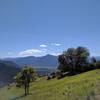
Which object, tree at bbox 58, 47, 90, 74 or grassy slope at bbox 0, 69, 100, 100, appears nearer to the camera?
grassy slope at bbox 0, 69, 100, 100

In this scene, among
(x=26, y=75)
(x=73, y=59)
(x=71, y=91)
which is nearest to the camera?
(x=71, y=91)

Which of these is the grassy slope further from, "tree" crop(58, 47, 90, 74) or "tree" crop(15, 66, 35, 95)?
"tree" crop(58, 47, 90, 74)

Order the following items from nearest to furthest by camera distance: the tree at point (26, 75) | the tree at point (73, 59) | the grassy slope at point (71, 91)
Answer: the grassy slope at point (71, 91) < the tree at point (26, 75) < the tree at point (73, 59)

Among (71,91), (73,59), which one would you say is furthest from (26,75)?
(73,59)

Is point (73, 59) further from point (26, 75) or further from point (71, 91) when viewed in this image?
point (71, 91)

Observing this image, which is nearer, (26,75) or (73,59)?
(26,75)

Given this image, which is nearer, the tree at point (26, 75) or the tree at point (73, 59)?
the tree at point (26, 75)

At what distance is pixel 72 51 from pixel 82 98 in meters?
101

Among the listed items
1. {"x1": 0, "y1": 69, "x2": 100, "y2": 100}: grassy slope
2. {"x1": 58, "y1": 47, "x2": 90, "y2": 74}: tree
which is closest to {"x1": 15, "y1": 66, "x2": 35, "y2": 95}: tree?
{"x1": 0, "y1": 69, "x2": 100, "y2": 100}: grassy slope

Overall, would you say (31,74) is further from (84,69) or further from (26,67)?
(84,69)

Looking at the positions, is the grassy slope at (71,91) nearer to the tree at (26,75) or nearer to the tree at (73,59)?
the tree at (26,75)

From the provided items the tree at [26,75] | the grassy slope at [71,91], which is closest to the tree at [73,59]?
the tree at [26,75]

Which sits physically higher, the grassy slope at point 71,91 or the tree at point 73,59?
the tree at point 73,59

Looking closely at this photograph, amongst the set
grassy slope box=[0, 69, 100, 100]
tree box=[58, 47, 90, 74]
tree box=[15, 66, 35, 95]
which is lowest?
grassy slope box=[0, 69, 100, 100]
